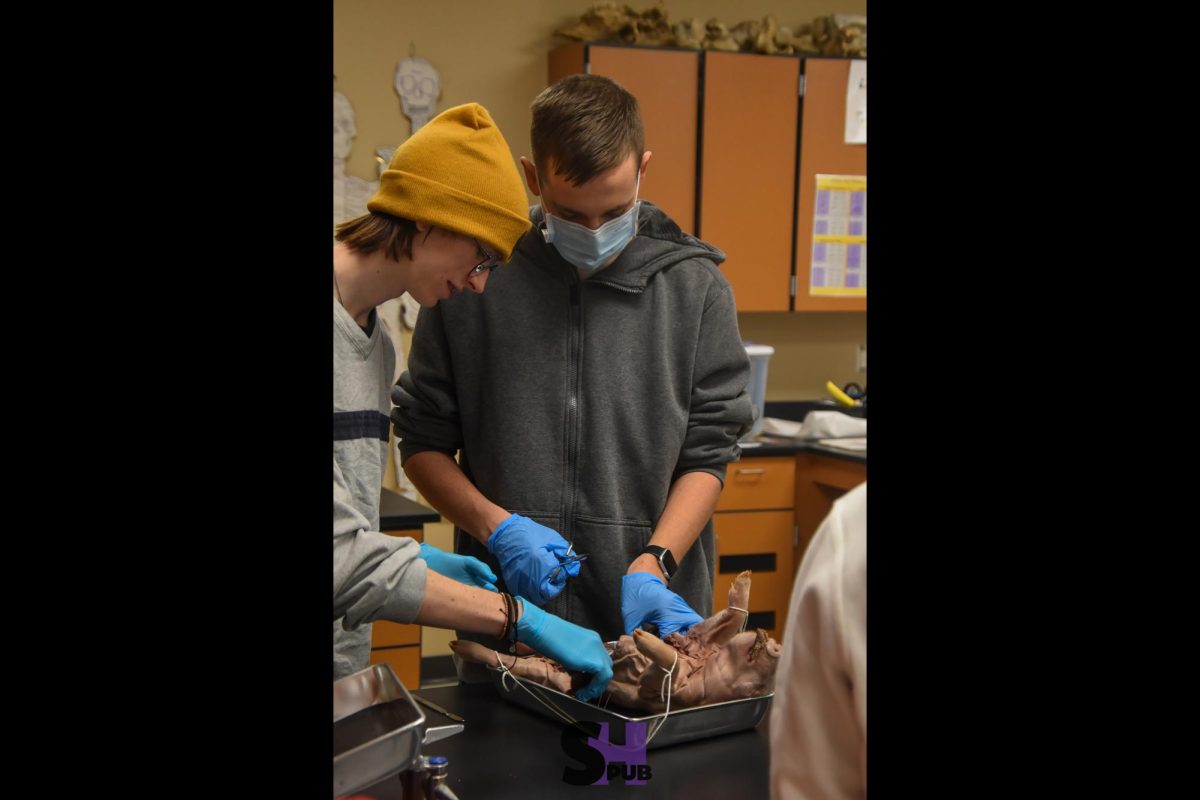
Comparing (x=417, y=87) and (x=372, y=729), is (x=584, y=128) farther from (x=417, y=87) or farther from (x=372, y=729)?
(x=417, y=87)

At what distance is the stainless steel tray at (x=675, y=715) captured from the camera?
4.39 ft

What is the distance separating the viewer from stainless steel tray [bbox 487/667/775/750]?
1338 millimetres

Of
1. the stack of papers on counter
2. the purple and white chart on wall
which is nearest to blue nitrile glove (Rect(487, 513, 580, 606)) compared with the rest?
the stack of papers on counter

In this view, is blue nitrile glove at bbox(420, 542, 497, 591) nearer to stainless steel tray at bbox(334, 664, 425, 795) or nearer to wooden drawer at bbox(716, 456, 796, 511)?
stainless steel tray at bbox(334, 664, 425, 795)

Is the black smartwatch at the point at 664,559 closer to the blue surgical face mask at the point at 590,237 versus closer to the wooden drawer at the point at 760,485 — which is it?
the blue surgical face mask at the point at 590,237

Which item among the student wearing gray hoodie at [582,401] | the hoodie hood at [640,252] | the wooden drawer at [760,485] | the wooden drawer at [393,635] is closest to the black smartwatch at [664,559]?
the student wearing gray hoodie at [582,401]

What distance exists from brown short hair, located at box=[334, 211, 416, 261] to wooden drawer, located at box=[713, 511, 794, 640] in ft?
9.43

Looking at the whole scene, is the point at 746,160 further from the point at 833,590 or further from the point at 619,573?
the point at 833,590

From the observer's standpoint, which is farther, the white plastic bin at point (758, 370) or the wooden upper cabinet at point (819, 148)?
the wooden upper cabinet at point (819, 148)

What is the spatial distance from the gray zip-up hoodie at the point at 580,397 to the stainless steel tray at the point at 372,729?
2.54ft

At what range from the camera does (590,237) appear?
6.06ft

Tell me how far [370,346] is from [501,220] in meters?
0.23
